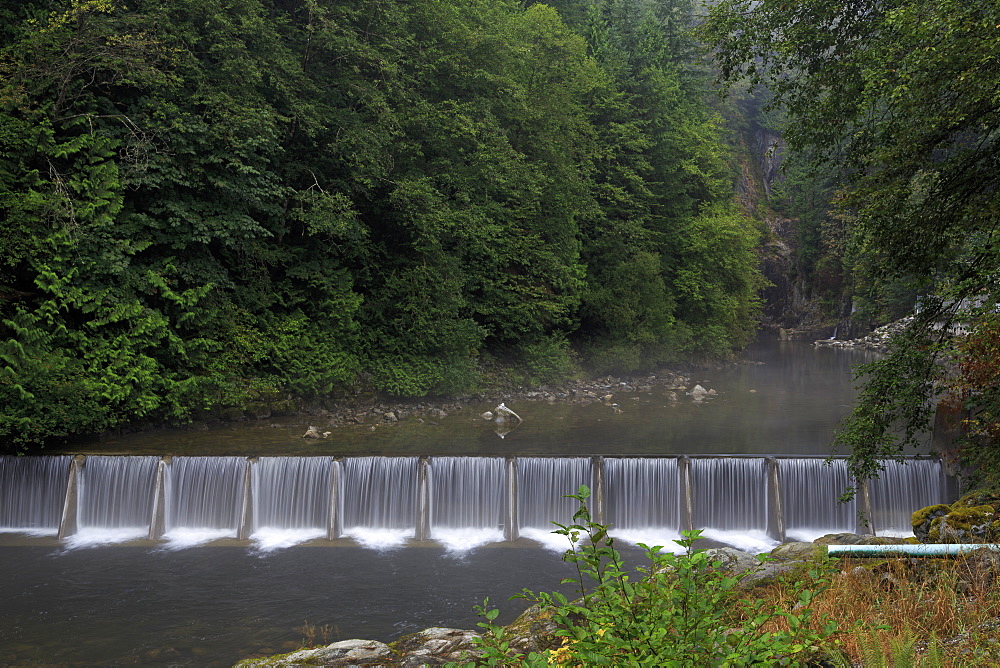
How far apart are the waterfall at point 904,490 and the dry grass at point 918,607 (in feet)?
32.9

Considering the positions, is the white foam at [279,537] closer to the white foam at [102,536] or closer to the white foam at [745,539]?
the white foam at [102,536]

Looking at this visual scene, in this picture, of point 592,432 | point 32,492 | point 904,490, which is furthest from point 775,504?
point 32,492

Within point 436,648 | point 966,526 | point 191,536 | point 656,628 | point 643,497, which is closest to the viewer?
point 656,628

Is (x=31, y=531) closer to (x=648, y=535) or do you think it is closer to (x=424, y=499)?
(x=424, y=499)

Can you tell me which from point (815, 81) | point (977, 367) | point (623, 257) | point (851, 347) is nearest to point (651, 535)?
point (977, 367)

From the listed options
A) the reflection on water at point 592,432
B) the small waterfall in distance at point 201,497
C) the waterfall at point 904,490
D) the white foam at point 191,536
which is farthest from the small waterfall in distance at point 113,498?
the waterfall at point 904,490

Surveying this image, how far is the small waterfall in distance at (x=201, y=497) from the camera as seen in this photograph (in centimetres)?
1455

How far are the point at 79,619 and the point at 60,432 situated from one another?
638 cm

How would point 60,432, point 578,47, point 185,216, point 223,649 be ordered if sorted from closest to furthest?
point 223,649, point 60,432, point 185,216, point 578,47

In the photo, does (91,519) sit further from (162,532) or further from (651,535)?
(651,535)

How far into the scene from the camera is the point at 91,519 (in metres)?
14.4

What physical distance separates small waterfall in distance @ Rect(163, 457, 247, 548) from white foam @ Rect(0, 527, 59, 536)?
2.16 m

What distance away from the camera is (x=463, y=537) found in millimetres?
14516

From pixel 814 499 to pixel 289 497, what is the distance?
11.3 m
